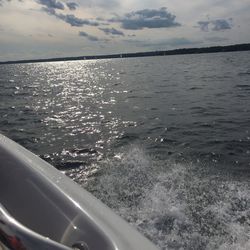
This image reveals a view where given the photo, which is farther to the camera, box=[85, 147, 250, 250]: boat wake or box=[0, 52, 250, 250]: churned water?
box=[0, 52, 250, 250]: churned water

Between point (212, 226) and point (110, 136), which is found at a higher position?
point (212, 226)

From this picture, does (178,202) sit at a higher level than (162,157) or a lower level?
higher

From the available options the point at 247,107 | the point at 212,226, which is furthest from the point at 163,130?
the point at 212,226

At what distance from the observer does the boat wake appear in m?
5.83

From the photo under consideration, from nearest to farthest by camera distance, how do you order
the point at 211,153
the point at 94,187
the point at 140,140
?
1. the point at 94,187
2. the point at 211,153
3. the point at 140,140

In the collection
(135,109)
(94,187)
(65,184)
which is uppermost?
A: (65,184)

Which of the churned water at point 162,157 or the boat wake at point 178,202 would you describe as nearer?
the boat wake at point 178,202

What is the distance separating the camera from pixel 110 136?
13.4 m

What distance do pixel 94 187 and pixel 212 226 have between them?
3021 millimetres

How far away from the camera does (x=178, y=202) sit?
705 centimetres

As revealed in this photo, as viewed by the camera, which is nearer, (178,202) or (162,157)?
(178,202)

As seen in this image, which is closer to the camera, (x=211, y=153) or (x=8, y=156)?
(x=8, y=156)

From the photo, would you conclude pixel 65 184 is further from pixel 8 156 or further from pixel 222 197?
pixel 222 197

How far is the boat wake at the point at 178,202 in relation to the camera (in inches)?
229
